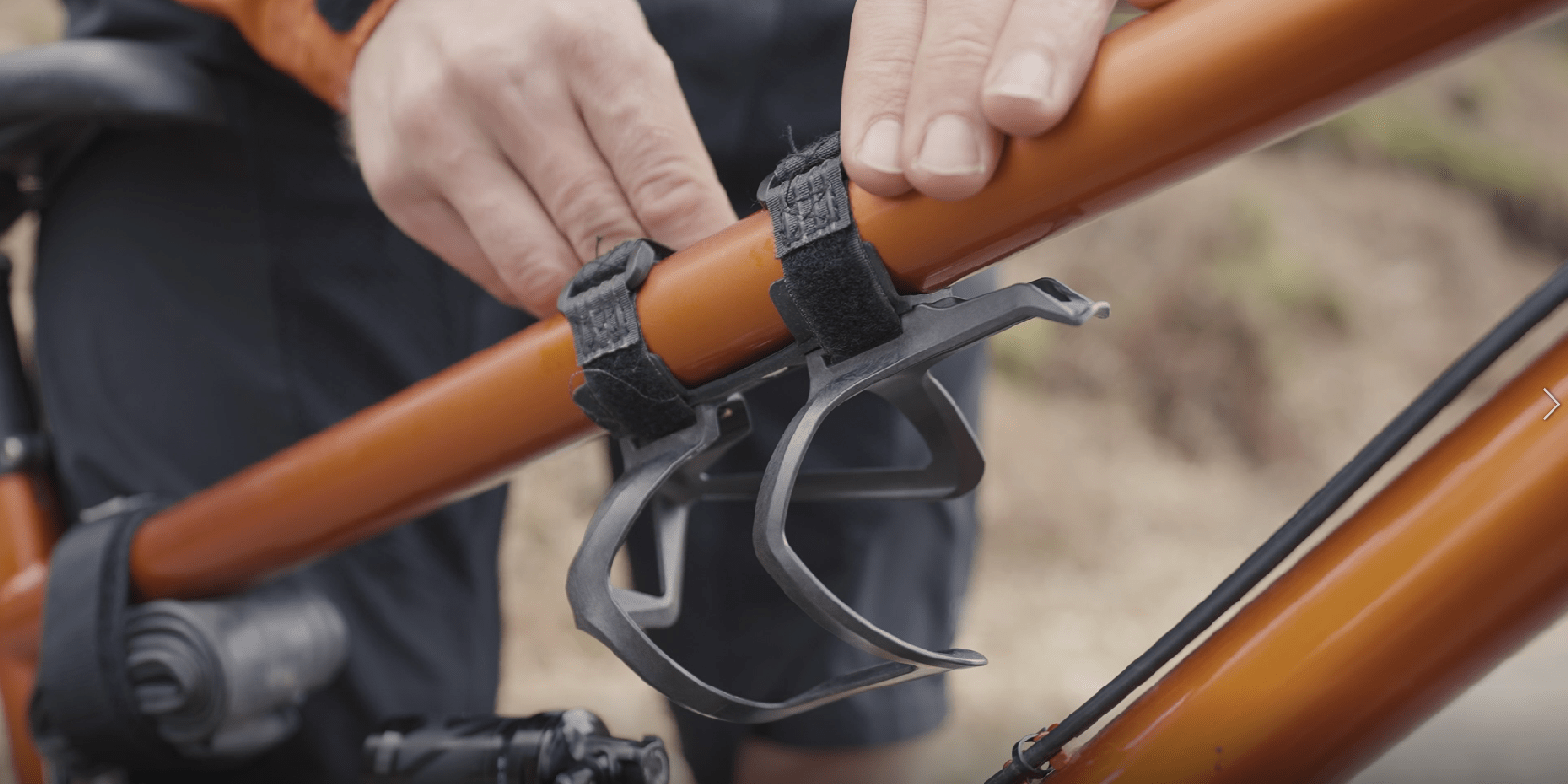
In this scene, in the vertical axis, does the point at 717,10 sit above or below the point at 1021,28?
above

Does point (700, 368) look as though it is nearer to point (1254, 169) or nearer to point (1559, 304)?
point (1559, 304)

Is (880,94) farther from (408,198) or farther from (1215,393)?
(1215,393)

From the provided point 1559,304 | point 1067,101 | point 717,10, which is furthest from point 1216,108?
point 717,10

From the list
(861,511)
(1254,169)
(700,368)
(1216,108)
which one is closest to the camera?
(1216,108)

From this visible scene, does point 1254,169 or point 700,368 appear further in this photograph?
point 1254,169

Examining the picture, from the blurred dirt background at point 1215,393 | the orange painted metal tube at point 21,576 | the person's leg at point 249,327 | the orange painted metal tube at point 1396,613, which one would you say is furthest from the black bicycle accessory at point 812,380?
the blurred dirt background at point 1215,393

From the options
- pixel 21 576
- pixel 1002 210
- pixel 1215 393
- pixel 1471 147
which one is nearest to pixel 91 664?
pixel 21 576

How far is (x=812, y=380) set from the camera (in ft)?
1.48

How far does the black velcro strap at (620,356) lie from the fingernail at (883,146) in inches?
5.1

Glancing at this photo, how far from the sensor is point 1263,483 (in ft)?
11.6

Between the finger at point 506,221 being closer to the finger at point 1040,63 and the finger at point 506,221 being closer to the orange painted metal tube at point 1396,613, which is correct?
the finger at point 1040,63

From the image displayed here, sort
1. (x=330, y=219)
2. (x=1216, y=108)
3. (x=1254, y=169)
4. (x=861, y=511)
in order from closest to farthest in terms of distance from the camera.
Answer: (x=1216, y=108)
(x=330, y=219)
(x=861, y=511)
(x=1254, y=169)

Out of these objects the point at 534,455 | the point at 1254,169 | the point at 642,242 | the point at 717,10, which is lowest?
the point at 534,455

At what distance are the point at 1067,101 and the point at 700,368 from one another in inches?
7.8
